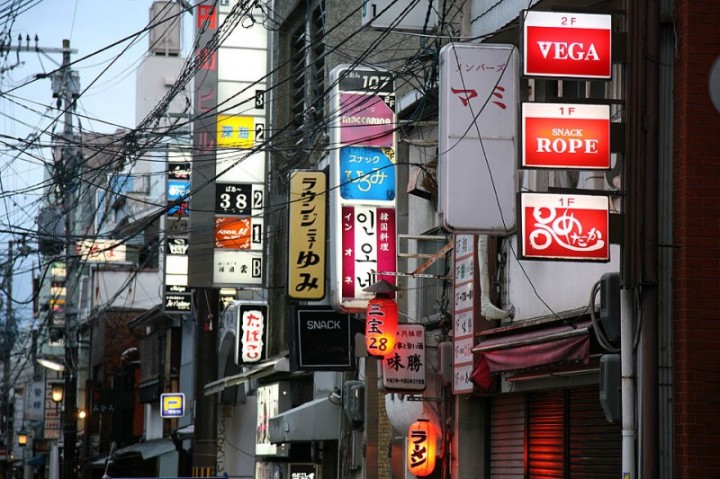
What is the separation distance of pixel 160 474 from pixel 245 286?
22.7 meters

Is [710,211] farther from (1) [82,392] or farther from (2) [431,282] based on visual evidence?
(1) [82,392]

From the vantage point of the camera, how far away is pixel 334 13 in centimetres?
3073

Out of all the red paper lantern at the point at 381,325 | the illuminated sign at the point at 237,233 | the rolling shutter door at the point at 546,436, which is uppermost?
the illuminated sign at the point at 237,233

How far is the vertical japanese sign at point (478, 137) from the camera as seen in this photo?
48.8 ft

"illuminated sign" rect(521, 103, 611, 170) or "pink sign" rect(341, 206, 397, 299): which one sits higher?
"illuminated sign" rect(521, 103, 611, 170)

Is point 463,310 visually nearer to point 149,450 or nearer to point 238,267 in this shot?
point 238,267

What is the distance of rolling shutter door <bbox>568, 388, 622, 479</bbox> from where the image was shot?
1448 cm

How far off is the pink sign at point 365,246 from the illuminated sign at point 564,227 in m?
8.73

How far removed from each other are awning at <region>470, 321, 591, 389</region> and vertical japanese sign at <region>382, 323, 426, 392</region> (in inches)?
84.8

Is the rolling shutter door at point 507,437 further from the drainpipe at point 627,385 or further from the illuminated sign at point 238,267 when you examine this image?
the illuminated sign at point 238,267

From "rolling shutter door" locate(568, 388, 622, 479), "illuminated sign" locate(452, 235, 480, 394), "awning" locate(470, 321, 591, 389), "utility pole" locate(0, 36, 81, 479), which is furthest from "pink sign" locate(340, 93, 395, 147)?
"utility pole" locate(0, 36, 81, 479)

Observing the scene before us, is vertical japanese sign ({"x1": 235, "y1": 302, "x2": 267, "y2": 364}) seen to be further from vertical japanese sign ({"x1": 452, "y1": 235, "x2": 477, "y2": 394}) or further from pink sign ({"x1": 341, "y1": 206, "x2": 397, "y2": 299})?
vertical japanese sign ({"x1": 452, "y1": 235, "x2": 477, "y2": 394})

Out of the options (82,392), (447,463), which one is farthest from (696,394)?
(82,392)

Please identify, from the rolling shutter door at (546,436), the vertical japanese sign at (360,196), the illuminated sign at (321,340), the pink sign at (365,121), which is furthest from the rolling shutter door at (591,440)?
the illuminated sign at (321,340)
